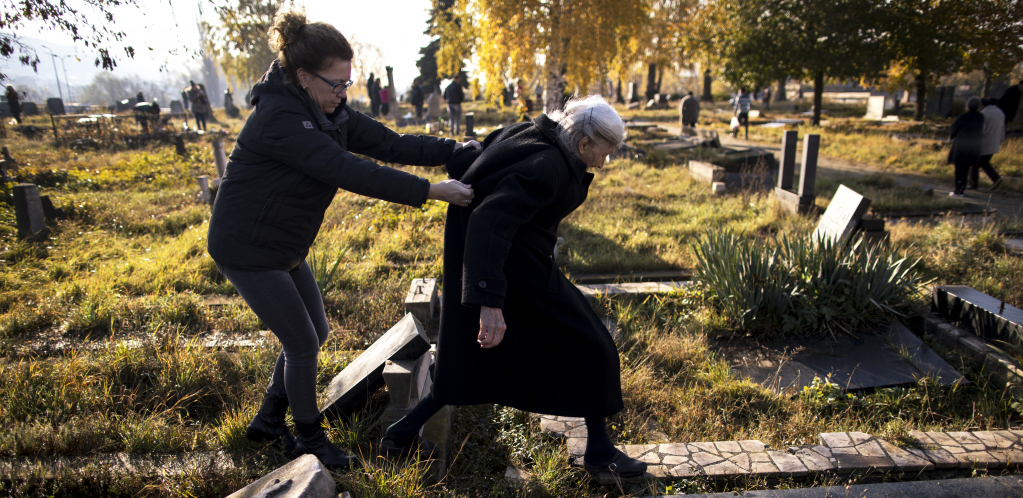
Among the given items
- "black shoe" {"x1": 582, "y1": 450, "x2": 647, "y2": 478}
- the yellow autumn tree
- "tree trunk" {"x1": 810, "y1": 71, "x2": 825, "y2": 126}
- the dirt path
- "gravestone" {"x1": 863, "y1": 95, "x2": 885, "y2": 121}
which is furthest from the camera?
"gravestone" {"x1": 863, "y1": 95, "x2": 885, "y2": 121}

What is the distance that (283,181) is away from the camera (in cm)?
209

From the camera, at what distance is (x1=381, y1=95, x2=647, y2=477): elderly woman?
205cm

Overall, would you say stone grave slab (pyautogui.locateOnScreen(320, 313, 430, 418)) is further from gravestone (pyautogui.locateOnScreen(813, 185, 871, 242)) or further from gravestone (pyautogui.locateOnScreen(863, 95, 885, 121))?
gravestone (pyautogui.locateOnScreen(863, 95, 885, 121))

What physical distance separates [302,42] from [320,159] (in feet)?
1.43

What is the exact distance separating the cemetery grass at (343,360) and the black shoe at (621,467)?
0.33 feet

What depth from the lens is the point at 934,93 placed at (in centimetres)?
2200

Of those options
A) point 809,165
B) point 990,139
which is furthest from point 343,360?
point 990,139

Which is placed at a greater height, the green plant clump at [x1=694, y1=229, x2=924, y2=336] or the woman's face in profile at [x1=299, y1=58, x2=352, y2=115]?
the woman's face in profile at [x1=299, y1=58, x2=352, y2=115]

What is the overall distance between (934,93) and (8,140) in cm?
3140

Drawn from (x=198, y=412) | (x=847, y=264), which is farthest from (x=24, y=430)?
(x=847, y=264)

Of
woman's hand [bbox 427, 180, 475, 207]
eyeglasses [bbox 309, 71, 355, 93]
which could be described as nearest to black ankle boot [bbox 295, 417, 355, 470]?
woman's hand [bbox 427, 180, 475, 207]

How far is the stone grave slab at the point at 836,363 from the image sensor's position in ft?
11.4

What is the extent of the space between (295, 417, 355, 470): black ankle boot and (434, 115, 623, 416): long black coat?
0.61m

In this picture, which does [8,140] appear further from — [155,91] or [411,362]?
[155,91]
